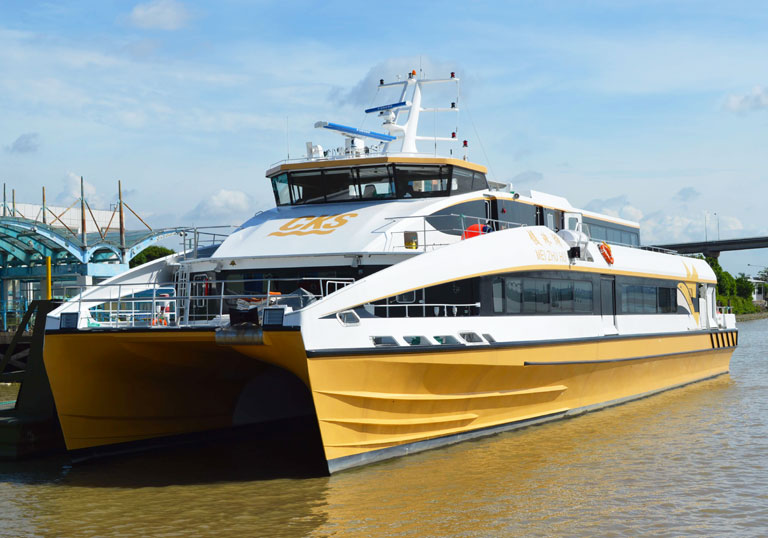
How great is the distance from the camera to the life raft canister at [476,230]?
12531 mm

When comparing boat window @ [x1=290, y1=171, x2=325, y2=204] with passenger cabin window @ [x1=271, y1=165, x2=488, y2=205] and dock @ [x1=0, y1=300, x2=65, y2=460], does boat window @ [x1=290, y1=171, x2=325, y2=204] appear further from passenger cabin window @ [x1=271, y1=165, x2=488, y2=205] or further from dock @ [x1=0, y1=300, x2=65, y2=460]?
dock @ [x1=0, y1=300, x2=65, y2=460]

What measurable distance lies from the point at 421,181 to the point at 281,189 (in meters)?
2.58

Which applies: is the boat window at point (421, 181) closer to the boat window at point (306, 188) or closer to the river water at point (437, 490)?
the boat window at point (306, 188)

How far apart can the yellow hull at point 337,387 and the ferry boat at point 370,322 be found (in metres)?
0.03

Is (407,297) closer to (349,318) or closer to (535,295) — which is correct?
(349,318)

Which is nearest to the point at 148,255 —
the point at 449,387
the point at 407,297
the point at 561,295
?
the point at 561,295

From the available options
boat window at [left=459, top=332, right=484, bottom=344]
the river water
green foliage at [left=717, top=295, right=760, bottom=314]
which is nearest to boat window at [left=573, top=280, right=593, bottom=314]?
the river water

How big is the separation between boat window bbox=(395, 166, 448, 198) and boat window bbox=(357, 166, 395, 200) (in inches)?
5.4

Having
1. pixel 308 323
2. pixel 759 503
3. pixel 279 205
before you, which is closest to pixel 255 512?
pixel 308 323

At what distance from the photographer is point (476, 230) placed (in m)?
13.3

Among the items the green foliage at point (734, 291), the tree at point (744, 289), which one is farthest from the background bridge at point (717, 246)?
the tree at point (744, 289)

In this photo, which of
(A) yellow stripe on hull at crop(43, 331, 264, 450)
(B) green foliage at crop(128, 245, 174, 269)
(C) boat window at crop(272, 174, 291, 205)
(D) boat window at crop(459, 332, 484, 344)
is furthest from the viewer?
(B) green foliage at crop(128, 245, 174, 269)

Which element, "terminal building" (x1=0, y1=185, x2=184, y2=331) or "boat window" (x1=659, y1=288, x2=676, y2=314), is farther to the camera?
"terminal building" (x1=0, y1=185, x2=184, y2=331)

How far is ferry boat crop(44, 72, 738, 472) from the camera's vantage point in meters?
9.95
